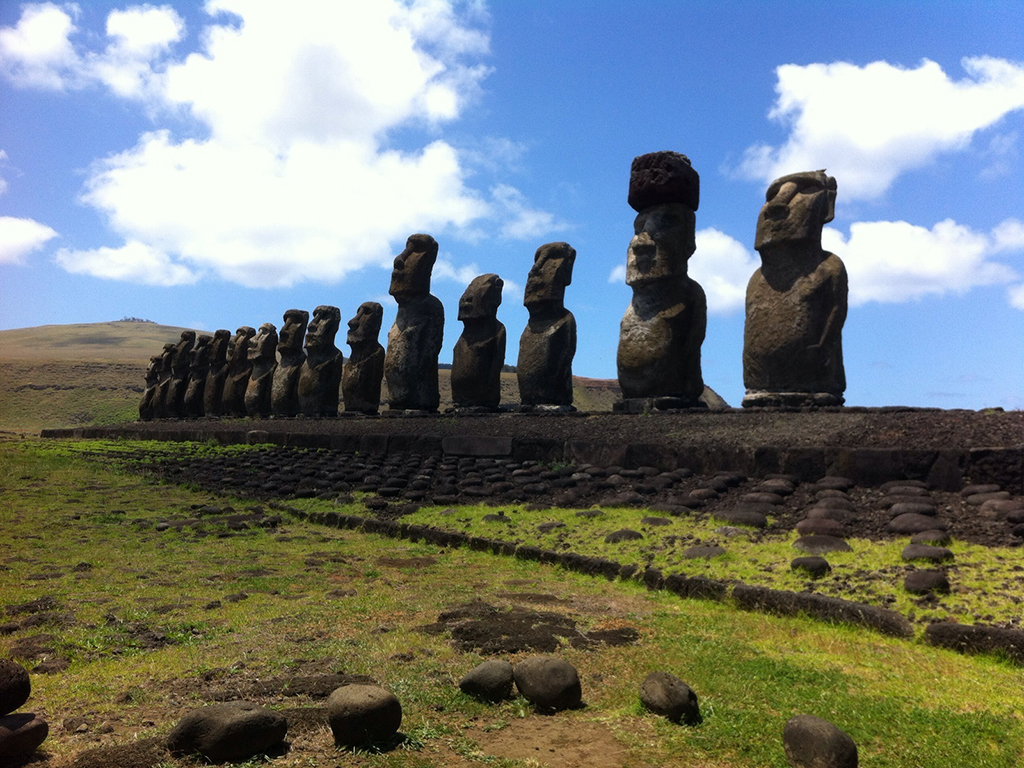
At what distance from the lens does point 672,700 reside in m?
2.96

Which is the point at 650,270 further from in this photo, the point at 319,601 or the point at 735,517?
the point at 319,601

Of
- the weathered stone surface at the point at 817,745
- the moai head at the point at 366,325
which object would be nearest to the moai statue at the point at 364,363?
the moai head at the point at 366,325

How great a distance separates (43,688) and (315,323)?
1734 centimetres

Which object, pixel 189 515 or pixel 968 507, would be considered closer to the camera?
pixel 968 507

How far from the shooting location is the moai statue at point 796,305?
10.0 m

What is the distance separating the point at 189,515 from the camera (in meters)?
8.77

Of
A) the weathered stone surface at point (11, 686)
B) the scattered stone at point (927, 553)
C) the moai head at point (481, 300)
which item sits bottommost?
the weathered stone surface at point (11, 686)

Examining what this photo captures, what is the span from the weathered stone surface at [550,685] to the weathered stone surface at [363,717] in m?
0.60

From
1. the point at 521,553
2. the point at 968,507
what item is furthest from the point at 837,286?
the point at 521,553

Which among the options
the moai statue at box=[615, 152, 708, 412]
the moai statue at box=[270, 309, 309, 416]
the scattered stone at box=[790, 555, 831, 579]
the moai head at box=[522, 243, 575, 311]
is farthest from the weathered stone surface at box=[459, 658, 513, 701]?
the moai statue at box=[270, 309, 309, 416]

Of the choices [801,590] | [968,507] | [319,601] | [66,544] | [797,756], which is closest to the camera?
[797,756]

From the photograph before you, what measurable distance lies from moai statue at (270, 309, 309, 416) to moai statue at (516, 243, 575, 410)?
920 centimetres

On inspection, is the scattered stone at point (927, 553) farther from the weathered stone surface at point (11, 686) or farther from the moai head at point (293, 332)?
the moai head at point (293, 332)

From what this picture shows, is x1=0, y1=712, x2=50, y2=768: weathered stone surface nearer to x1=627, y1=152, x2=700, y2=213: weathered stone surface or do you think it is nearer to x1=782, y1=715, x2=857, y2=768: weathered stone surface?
x1=782, y1=715, x2=857, y2=768: weathered stone surface
